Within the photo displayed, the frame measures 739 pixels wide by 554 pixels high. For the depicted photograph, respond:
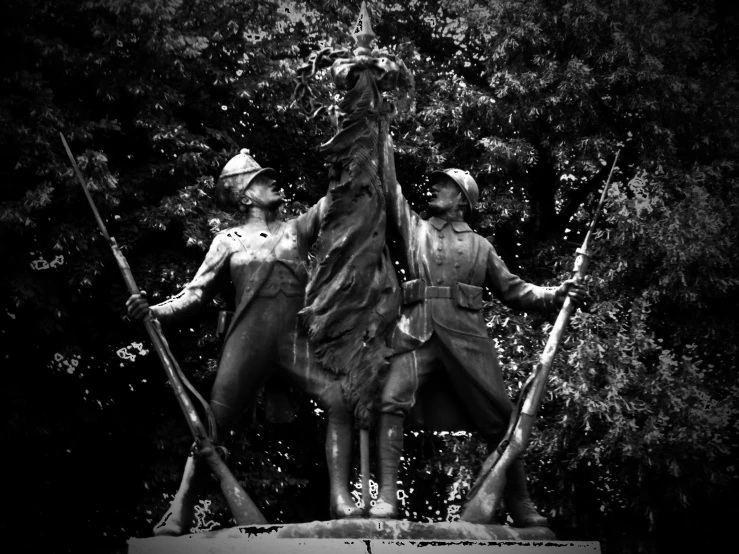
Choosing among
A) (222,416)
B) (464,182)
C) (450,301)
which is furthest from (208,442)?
(464,182)

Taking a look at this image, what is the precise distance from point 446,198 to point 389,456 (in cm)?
192

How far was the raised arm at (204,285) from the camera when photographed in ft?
26.9

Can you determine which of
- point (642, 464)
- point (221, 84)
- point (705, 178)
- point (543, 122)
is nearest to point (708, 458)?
point (642, 464)

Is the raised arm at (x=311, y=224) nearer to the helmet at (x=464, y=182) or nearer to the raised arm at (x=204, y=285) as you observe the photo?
the raised arm at (x=204, y=285)

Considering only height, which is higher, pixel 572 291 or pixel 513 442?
pixel 572 291

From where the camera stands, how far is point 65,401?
14500 mm

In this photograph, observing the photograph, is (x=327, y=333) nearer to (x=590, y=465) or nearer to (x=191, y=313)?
(x=191, y=313)

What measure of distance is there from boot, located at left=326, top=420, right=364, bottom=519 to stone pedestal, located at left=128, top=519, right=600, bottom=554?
0.25 metres

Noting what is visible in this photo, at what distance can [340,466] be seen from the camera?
25.5 ft

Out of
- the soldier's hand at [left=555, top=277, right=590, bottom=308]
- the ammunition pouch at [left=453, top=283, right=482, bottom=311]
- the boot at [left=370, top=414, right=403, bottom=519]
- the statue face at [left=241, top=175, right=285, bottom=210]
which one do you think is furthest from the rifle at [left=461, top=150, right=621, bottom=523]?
the statue face at [left=241, top=175, right=285, bottom=210]

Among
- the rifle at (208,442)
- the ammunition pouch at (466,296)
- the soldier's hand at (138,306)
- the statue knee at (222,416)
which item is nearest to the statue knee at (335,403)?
the statue knee at (222,416)

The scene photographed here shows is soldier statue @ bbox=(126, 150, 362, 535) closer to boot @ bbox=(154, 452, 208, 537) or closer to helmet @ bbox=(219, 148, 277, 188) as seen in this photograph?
boot @ bbox=(154, 452, 208, 537)

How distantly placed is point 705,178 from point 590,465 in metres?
3.86

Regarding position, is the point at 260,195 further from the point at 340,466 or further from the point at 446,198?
the point at 340,466
